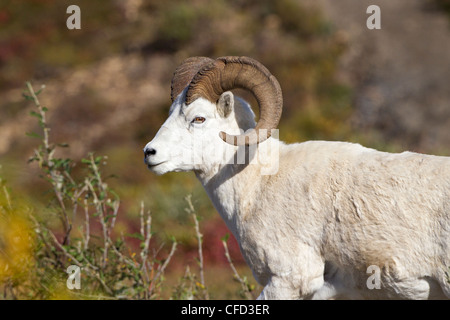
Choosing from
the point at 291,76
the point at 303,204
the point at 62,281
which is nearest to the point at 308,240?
the point at 303,204

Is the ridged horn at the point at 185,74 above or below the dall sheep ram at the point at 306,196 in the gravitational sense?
above

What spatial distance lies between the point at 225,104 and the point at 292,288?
169 centimetres

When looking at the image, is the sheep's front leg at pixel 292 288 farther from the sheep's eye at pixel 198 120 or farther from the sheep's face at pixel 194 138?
the sheep's eye at pixel 198 120

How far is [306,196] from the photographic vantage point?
4688 millimetres

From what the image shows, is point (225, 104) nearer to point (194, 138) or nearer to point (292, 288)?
point (194, 138)

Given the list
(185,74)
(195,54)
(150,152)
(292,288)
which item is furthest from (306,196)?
(195,54)

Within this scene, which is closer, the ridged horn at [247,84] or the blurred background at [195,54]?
the ridged horn at [247,84]

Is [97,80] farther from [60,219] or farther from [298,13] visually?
[60,219]

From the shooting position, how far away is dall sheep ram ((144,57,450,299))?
435cm

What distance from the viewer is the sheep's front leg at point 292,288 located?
462 centimetres

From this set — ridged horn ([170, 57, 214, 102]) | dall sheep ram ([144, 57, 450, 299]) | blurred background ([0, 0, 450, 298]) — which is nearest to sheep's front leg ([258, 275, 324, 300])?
dall sheep ram ([144, 57, 450, 299])

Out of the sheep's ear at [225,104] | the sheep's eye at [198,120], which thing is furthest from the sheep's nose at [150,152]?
the sheep's ear at [225,104]

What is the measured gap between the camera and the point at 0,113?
87.6ft

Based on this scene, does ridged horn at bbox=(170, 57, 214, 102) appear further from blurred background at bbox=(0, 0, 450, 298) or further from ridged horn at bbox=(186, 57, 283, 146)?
blurred background at bbox=(0, 0, 450, 298)
